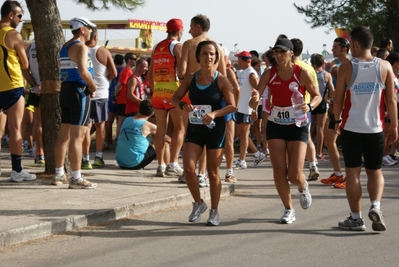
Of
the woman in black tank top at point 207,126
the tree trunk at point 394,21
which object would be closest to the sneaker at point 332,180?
the woman in black tank top at point 207,126

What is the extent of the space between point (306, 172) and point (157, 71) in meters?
3.39

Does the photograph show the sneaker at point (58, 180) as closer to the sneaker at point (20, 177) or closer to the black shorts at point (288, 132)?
the sneaker at point (20, 177)

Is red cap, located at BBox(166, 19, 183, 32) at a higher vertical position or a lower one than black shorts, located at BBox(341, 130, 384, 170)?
higher

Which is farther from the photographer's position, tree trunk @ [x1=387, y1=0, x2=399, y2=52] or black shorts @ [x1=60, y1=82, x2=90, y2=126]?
tree trunk @ [x1=387, y1=0, x2=399, y2=52]

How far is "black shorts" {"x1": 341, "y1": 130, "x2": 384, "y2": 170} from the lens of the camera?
7.95 meters

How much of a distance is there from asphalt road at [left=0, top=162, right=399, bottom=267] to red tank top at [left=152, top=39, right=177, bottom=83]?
7.91 feet

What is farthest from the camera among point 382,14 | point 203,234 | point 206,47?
point 382,14

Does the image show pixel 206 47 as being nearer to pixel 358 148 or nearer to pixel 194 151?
pixel 194 151

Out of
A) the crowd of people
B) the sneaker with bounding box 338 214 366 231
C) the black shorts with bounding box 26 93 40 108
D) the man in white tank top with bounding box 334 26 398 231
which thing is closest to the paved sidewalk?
the crowd of people

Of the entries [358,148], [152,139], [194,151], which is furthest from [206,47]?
[152,139]

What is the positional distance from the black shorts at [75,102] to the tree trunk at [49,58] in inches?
32.7

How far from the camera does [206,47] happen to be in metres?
8.30

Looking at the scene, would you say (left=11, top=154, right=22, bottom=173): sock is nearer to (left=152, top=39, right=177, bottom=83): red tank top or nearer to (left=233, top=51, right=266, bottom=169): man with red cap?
(left=152, top=39, right=177, bottom=83): red tank top

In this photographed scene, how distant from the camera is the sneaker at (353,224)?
7.89m
